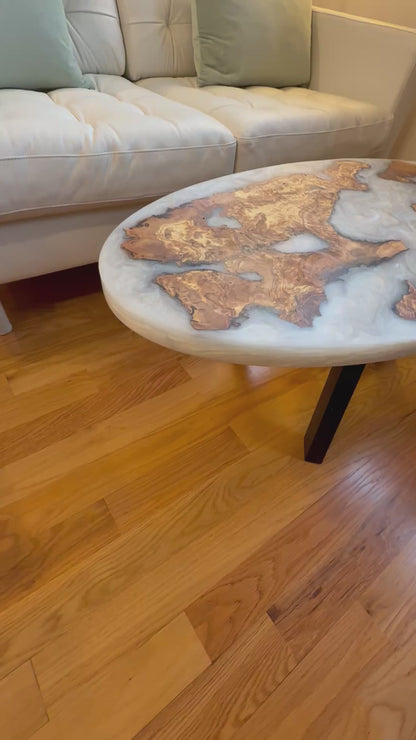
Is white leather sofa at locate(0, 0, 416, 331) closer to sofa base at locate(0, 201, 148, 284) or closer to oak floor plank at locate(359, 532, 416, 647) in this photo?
sofa base at locate(0, 201, 148, 284)

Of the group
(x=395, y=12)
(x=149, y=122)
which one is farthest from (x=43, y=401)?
(x=395, y=12)

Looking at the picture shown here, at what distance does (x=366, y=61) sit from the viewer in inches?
56.5

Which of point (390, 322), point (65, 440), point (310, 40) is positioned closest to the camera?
point (390, 322)

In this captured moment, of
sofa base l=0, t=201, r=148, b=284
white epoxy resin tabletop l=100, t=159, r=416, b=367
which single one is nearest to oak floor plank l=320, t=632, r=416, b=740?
white epoxy resin tabletop l=100, t=159, r=416, b=367

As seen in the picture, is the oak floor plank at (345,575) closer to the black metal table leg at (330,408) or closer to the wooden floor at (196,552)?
the wooden floor at (196,552)

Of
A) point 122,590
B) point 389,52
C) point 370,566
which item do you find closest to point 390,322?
point 370,566

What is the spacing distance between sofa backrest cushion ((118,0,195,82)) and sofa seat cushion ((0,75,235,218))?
1.32ft

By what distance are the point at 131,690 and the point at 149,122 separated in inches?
46.0

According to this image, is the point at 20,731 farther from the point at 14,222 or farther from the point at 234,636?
the point at 14,222

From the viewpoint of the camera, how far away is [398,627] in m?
0.69

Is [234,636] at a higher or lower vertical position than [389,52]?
lower

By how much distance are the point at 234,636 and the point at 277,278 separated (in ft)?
1.89

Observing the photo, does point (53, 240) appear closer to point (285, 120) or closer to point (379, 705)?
point (285, 120)

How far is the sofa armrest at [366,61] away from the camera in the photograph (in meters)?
1.36
